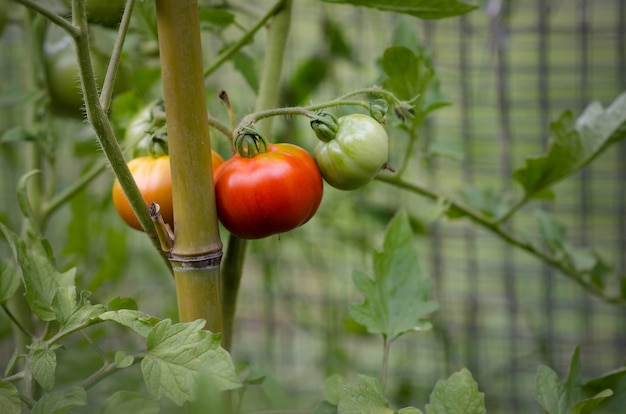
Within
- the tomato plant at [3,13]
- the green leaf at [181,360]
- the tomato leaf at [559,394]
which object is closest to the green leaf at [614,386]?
the tomato leaf at [559,394]

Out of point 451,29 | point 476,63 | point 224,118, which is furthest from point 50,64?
point 476,63

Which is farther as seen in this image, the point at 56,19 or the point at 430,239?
the point at 430,239

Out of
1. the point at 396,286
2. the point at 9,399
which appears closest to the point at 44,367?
the point at 9,399

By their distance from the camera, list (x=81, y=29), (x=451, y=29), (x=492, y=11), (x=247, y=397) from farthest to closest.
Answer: (x=451, y=29) → (x=492, y=11) → (x=247, y=397) → (x=81, y=29)

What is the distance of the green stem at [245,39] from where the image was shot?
480 mm

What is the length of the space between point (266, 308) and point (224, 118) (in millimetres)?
686

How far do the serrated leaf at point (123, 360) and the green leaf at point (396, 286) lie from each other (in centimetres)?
18

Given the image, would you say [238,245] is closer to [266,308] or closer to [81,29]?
[81,29]

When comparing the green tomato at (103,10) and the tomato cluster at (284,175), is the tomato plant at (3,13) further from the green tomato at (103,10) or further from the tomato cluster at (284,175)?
the tomato cluster at (284,175)

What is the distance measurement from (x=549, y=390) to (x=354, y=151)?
0.60 ft

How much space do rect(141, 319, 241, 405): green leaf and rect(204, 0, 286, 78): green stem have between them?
24 centimetres

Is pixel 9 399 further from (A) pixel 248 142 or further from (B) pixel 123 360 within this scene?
(A) pixel 248 142

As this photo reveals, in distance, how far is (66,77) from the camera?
2.32 ft

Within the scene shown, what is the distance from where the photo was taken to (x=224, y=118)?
0.63 meters
